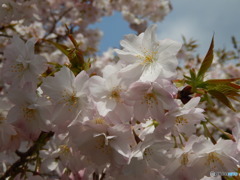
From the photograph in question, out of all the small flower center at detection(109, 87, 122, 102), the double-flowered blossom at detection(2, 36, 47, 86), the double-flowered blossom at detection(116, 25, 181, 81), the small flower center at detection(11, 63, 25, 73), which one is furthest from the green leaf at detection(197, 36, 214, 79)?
the small flower center at detection(11, 63, 25, 73)

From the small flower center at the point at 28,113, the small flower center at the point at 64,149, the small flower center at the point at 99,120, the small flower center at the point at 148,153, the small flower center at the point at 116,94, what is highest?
the small flower center at the point at 116,94

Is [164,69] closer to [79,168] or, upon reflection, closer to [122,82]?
[122,82]

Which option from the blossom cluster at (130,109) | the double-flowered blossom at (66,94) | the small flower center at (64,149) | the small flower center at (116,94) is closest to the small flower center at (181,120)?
the blossom cluster at (130,109)

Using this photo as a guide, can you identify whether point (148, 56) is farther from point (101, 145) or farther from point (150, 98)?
point (101, 145)

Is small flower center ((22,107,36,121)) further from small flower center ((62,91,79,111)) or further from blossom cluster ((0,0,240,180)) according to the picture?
small flower center ((62,91,79,111))

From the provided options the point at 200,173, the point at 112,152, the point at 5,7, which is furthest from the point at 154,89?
the point at 5,7

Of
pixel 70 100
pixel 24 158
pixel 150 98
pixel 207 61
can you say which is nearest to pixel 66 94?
pixel 70 100

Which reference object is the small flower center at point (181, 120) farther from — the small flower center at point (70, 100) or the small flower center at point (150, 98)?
the small flower center at point (70, 100)

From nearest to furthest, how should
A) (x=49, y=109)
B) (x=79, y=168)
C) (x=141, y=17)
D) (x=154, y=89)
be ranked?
1. (x=154, y=89)
2. (x=49, y=109)
3. (x=79, y=168)
4. (x=141, y=17)

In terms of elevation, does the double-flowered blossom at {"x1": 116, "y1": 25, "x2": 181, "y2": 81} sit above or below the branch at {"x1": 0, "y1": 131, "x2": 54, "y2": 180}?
above

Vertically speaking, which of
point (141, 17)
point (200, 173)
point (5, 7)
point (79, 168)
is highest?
point (5, 7)

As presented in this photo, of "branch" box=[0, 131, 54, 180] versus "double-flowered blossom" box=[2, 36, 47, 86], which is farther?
"branch" box=[0, 131, 54, 180]
